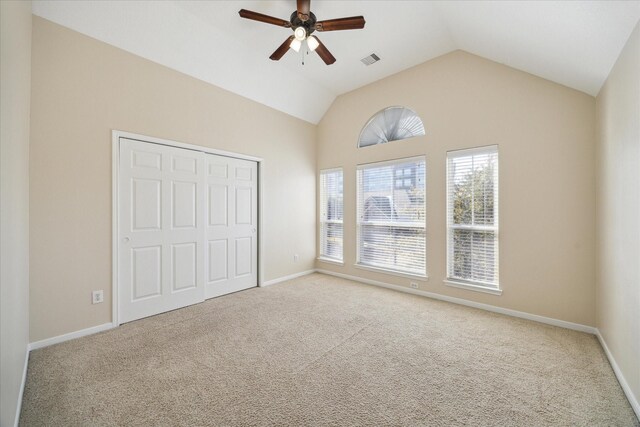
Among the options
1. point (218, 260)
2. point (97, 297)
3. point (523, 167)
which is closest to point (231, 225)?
point (218, 260)

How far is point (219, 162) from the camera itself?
3875mm

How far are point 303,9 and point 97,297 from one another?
3.59 meters

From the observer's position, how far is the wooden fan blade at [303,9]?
243 cm

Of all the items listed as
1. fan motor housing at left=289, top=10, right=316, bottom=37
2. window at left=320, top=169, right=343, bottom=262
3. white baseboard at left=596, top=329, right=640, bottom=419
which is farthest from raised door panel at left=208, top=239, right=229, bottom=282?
white baseboard at left=596, top=329, right=640, bottom=419

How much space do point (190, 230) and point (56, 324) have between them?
153 cm

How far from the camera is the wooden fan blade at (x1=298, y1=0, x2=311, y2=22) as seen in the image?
243 centimetres

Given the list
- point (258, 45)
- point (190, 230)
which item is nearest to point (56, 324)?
point (190, 230)

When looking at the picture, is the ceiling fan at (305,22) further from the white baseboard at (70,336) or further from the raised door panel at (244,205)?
the white baseboard at (70,336)

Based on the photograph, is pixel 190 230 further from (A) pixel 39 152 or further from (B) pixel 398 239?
(B) pixel 398 239

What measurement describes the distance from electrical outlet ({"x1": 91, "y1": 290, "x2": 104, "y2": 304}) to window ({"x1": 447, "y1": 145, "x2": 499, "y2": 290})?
4.21 m

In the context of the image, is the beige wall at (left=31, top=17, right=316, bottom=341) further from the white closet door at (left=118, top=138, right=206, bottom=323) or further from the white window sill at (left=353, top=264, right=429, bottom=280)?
the white window sill at (left=353, top=264, right=429, bottom=280)

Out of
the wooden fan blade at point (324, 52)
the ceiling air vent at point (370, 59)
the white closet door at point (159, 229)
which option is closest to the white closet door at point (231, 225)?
the white closet door at point (159, 229)

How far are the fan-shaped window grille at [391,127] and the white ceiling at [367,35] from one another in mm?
630

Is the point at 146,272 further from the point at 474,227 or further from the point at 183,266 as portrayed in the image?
the point at 474,227
